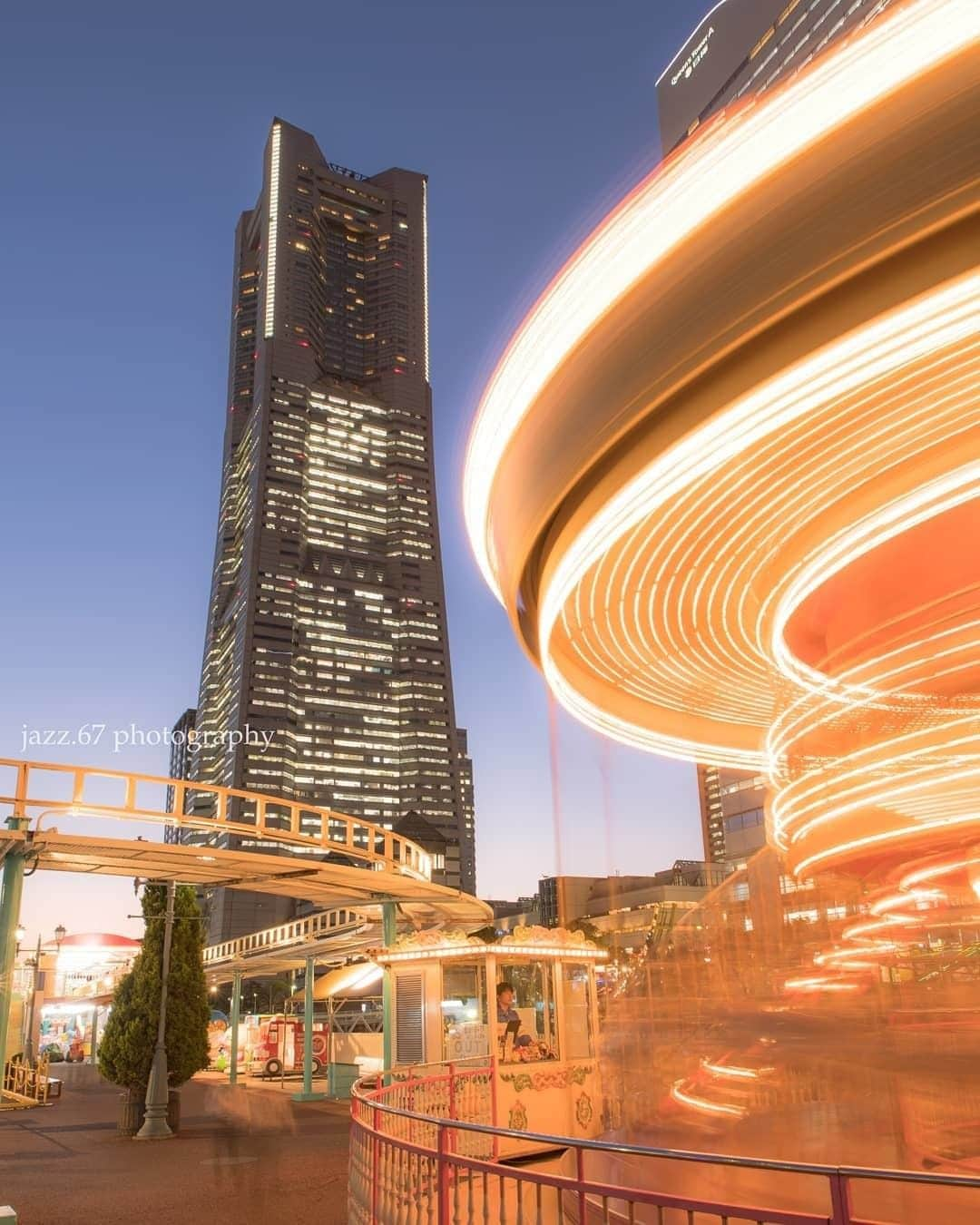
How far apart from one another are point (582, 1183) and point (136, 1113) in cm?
1425

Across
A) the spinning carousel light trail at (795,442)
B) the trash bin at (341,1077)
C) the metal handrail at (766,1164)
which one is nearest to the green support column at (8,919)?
the spinning carousel light trail at (795,442)

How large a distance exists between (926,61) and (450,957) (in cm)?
1255

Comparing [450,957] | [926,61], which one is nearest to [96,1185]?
[450,957]

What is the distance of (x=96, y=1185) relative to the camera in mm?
12031

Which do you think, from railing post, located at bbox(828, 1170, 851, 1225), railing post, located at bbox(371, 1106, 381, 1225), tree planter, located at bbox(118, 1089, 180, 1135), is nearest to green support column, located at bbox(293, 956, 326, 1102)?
tree planter, located at bbox(118, 1089, 180, 1135)

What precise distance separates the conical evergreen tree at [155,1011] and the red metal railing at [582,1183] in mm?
6625

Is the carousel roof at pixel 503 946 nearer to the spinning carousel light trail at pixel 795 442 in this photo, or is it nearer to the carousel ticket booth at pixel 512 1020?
the carousel ticket booth at pixel 512 1020

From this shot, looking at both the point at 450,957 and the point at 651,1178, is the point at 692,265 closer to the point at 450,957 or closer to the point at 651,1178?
the point at 651,1178

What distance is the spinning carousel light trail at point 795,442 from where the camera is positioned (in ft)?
20.8

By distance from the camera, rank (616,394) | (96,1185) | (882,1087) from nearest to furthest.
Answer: (616,394), (96,1185), (882,1087)

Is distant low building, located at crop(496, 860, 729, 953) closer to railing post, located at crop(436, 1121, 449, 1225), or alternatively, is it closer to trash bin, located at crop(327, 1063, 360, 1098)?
trash bin, located at crop(327, 1063, 360, 1098)

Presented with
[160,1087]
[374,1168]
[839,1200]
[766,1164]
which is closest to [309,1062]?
[160,1087]

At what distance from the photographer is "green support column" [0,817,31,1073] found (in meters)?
13.1

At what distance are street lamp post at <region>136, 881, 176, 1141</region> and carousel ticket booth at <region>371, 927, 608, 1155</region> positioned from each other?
4.00 m
